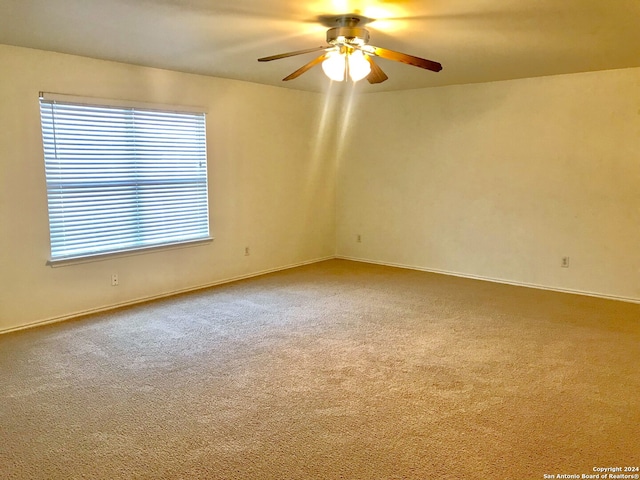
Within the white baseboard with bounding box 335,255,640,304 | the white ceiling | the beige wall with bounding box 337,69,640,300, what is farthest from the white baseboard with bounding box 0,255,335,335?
the white ceiling

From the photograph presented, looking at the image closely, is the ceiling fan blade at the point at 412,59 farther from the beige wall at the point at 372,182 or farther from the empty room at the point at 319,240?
the beige wall at the point at 372,182

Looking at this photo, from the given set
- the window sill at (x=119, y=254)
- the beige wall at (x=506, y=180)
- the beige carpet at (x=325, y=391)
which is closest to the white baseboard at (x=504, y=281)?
the beige wall at (x=506, y=180)

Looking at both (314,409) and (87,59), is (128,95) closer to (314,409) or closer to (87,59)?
(87,59)

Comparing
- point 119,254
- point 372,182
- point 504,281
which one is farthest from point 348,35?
point 504,281

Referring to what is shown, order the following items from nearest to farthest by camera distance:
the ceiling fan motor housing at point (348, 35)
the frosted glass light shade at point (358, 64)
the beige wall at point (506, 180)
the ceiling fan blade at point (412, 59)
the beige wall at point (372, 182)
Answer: the ceiling fan blade at point (412, 59), the ceiling fan motor housing at point (348, 35), the frosted glass light shade at point (358, 64), the beige wall at point (372, 182), the beige wall at point (506, 180)

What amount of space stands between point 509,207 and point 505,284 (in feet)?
2.95

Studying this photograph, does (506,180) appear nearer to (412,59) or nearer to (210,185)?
(412,59)

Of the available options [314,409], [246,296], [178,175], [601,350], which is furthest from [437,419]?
[178,175]

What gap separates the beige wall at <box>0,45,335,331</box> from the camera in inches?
152

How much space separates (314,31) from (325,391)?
8.17ft

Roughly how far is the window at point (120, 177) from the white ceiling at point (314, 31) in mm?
564

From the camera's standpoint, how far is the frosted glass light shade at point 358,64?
129 inches

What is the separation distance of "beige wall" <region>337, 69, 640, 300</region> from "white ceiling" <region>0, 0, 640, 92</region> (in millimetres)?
557

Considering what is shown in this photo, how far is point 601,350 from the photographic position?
3.51 metres
